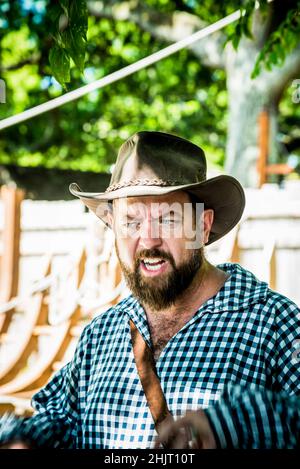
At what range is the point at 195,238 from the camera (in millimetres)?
1867

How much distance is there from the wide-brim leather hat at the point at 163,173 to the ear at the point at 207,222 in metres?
0.03

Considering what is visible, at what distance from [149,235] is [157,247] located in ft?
0.13

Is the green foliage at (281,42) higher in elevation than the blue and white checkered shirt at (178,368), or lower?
higher

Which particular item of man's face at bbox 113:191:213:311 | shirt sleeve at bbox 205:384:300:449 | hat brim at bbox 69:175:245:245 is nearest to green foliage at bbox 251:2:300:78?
hat brim at bbox 69:175:245:245

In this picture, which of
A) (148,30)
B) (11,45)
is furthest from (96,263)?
(11,45)

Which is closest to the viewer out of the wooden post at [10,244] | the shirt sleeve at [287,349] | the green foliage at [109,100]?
the shirt sleeve at [287,349]

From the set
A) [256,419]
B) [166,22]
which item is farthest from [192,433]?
[166,22]

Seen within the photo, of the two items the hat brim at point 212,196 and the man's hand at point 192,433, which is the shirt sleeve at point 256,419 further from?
the hat brim at point 212,196

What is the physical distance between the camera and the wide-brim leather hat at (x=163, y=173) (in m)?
1.78

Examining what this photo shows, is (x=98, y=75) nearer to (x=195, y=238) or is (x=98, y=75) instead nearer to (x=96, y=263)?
(x=96, y=263)

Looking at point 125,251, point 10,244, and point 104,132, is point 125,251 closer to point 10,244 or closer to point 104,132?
point 10,244

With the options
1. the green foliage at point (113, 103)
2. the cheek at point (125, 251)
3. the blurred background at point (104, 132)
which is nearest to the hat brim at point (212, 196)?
the cheek at point (125, 251)

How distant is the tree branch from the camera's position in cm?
919

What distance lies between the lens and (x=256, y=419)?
52.7 inches
